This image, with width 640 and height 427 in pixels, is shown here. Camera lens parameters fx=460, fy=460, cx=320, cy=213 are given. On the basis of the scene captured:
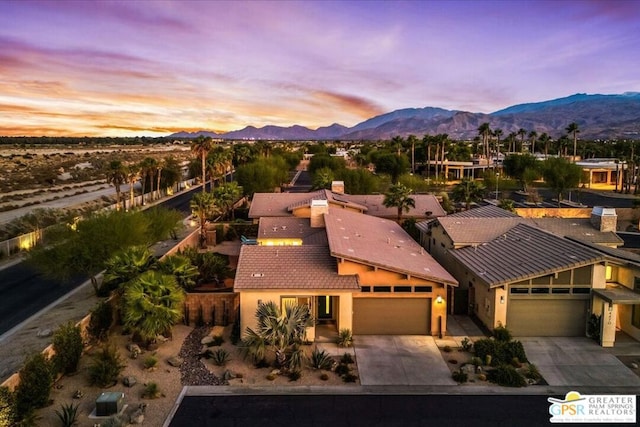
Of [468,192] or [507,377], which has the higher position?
[468,192]

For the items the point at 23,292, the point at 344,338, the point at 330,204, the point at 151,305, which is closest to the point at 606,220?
the point at 344,338

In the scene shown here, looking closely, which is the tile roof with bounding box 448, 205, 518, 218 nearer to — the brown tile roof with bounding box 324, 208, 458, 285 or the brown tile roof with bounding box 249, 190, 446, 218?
the brown tile roof with bounding box 324, 208, 458, 285

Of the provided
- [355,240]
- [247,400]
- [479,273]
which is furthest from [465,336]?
[247,400]

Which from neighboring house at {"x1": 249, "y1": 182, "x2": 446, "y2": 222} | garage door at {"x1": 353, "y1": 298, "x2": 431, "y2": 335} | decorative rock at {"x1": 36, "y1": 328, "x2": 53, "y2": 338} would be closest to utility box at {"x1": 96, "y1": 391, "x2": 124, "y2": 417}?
decorative rock at {"x1": 36, "y1": 328, "x2": 53, "y2": 338}

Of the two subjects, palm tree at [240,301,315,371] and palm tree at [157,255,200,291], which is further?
palm tree at [157,255,200,291]

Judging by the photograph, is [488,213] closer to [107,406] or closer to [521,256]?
[521,256]

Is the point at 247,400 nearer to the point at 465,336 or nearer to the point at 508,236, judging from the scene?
the point at 465,336

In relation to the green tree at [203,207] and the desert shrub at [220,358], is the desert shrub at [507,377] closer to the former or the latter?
the desert shrub at [220,358]
